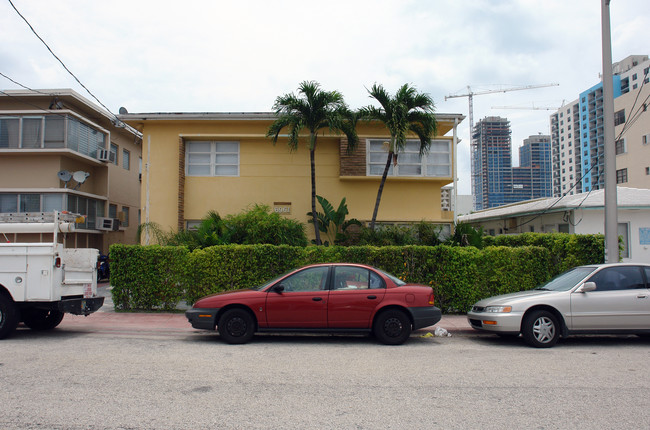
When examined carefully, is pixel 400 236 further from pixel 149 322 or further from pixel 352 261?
pixel 149 322

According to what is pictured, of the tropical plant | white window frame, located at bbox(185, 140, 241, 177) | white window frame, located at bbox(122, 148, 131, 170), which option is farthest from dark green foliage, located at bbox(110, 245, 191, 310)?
white window frame, located at bbox(122, 148, 131, 170)

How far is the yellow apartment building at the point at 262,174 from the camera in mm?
16500

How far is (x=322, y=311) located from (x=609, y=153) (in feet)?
24.5

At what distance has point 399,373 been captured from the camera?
630 centimetres

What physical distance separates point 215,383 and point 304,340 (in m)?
3.14

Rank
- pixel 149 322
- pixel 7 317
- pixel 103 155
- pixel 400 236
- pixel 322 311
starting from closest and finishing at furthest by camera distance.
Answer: pixel 322 311 < pixel 7 317 < pixel 149 322 < pixel 400 236 < pixel 103 155

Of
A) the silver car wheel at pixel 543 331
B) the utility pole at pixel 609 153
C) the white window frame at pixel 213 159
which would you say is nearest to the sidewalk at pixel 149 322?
the silver car wheel at pixel 543 331

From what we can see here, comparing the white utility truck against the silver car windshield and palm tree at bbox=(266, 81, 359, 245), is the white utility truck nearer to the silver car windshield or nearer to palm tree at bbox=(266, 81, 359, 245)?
palm tree at bbox=(266, 81, 359, 245)

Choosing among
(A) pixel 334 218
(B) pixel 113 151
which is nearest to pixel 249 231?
(A) pixel 334 218

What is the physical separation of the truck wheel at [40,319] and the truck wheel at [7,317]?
114 centimetres

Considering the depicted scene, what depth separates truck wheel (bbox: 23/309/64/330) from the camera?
9.54 metres

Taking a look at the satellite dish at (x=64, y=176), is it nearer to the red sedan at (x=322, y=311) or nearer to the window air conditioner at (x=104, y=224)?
the window air conditioner at (x=104, y=224)

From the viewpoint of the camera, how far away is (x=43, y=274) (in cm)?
845

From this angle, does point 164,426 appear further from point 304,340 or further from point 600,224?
point 600,224
